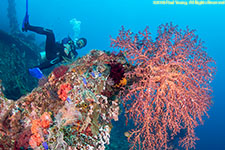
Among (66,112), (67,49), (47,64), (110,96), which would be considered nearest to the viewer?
(66,112)

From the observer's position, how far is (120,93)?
12.5 feet

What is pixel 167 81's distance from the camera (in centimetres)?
341

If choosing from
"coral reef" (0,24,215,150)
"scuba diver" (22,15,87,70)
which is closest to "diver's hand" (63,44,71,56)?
"scuba diver" (22,15,87,70)

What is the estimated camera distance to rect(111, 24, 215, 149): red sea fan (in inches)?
136

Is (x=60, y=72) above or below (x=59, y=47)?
below

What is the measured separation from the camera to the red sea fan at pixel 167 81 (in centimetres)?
345

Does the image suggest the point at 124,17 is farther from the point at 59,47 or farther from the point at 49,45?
the point at 59,47

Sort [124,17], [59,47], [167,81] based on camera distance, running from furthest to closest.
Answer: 1. [124,17]
2. [59,47]
3. [167,81]

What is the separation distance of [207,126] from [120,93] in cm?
5288

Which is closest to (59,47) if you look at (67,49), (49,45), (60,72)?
(67,49)

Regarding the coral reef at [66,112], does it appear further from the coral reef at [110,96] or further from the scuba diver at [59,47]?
the scuba diver at [59,47]

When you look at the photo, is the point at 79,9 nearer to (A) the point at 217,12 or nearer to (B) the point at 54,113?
(A) the point at 217,12

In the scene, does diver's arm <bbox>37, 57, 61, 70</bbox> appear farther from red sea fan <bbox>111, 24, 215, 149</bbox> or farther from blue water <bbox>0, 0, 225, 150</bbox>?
blue water <bbox>0, 0, 225, 150</bbox>

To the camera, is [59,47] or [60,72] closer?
[60,72]
